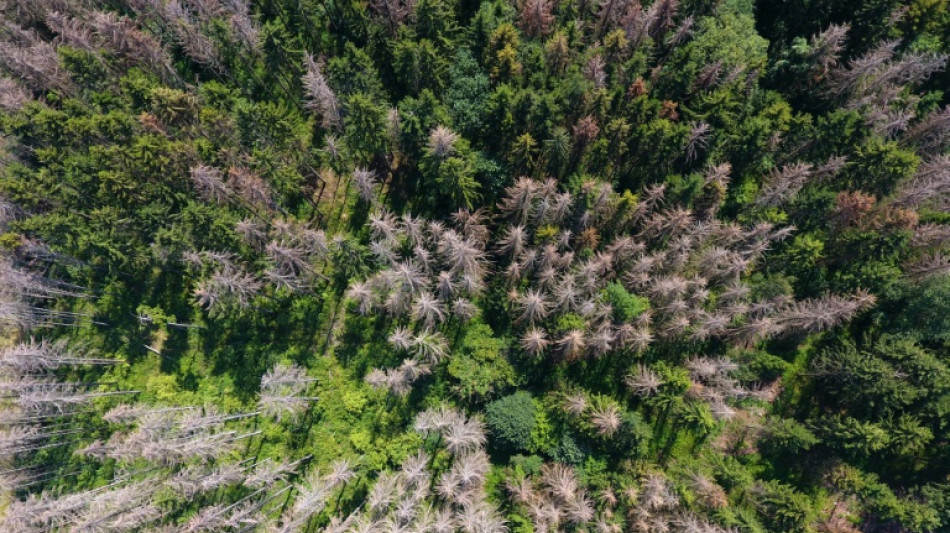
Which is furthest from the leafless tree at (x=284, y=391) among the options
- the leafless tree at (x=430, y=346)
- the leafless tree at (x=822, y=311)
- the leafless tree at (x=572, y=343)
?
the leafless tree at (x=822, y=311)

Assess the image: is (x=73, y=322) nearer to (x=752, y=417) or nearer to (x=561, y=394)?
(x=561, y=394)

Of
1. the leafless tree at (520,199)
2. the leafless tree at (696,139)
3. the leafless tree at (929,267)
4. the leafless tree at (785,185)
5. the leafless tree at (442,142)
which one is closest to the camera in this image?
the leafless tree at (442,142)

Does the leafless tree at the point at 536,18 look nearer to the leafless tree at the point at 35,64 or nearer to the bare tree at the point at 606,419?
the bare tree at the point at 606,419

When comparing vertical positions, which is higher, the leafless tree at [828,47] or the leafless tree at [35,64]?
the leafless tree at [828,47]

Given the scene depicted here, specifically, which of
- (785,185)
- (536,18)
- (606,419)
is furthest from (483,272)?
(785,185)

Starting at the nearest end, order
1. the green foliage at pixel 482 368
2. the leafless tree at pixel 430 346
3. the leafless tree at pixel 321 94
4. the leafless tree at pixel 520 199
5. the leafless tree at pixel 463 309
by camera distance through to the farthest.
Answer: the leafless tree at pixel 520 199
the leafless tree at pixel 321 94
the leafless tree at pixel 463 309
the leafless tree at pixel 430 346
the green foliage at pixel 482 368

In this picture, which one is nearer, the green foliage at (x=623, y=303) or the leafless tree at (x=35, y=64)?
the green foliage at (x=623, y=303)

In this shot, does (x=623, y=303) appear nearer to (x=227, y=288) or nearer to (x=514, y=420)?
(x=514, y=420)

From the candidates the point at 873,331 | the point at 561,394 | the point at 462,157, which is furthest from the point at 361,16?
the point at 873,331
